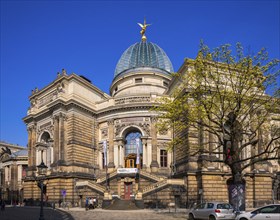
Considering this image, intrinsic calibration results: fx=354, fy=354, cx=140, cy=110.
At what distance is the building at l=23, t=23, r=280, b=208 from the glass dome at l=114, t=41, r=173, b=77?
781cm

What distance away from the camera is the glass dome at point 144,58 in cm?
6794

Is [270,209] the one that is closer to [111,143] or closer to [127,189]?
[127,189]

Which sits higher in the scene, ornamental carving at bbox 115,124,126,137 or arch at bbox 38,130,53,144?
ornamental carving at bbox 115,124,126,137

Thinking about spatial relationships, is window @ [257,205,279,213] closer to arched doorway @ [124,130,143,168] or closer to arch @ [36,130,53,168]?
arched doorway @ [124,130,143,168]

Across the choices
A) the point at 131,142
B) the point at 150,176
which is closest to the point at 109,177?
the point at 150,176

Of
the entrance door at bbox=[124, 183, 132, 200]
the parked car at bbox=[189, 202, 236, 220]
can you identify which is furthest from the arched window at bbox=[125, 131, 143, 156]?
the parked car at bbox=[189, 202, 236, 220]

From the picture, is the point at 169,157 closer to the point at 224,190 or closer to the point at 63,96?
the point at 224,190

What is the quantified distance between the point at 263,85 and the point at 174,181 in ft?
64.6

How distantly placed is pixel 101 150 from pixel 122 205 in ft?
54.9

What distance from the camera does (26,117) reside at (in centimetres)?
6119

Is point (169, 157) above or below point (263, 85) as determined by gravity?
below

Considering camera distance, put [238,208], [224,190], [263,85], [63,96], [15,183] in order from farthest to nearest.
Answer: [15,183]
[63,96]
[224,190]
[263,85]
[238,208]

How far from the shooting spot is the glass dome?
6794 cm

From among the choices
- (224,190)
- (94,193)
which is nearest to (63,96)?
(94,193)
